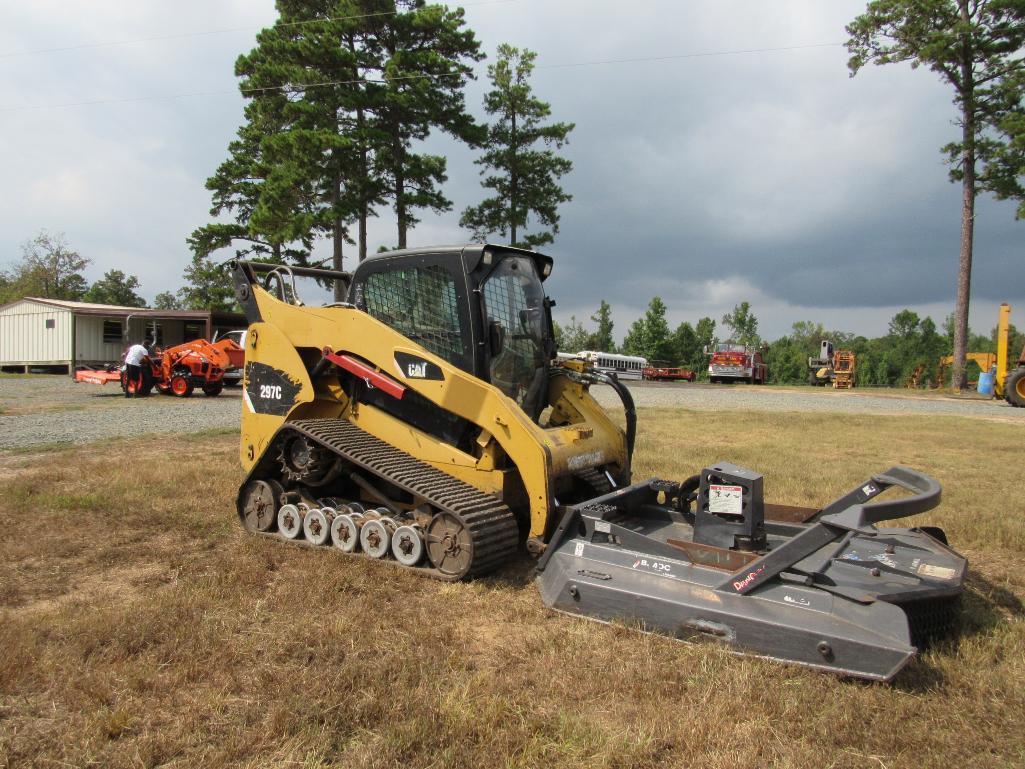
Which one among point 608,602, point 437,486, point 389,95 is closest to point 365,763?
point 608,602

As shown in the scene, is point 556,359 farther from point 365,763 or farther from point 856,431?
point 856,431

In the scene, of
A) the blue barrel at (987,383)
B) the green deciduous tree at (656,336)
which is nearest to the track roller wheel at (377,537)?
the blue barrel at (987,383)

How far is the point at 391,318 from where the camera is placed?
5.81 meters

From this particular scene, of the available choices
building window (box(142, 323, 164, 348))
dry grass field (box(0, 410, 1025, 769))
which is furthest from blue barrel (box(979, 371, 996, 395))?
building window (box(142, 323, 164, 348))

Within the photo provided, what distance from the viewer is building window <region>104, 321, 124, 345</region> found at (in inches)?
1316

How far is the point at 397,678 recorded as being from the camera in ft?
10.9

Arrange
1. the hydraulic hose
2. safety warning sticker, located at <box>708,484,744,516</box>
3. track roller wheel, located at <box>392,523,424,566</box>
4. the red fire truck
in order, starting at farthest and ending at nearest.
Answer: the red fire truck < the hydraulic hose < track roller wheel, located at <box>392,523,424,566</box> < safety warning sticker, located at <box>708,484,744,516</box>

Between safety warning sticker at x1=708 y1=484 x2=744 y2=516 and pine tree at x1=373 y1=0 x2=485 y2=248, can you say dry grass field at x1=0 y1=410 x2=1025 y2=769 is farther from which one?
pine tree at x1=373 y1=0 x2=485 y2=248

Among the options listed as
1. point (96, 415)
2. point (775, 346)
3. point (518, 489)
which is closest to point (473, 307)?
point (518, 489)

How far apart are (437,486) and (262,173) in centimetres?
2447

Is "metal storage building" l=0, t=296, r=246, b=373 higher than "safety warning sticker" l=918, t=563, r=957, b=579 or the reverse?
higher

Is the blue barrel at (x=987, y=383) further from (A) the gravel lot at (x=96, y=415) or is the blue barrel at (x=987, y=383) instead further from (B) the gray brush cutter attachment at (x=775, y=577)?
(B) the gray brush cutter attachment at (x=775, y=577)

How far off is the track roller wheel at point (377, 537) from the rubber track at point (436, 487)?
1.00ft

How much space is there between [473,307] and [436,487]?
1.32 metres
